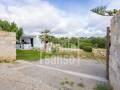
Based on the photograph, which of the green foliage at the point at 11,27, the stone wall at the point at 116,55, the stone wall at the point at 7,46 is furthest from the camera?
the green foliage at the point at 11,27

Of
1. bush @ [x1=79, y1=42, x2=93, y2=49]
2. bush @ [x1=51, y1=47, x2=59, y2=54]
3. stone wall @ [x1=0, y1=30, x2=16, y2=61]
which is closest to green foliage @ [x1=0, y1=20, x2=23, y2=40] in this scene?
bush @ [x1=51, y1=47, x2=59, y2=54]

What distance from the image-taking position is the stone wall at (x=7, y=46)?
12.6 meters

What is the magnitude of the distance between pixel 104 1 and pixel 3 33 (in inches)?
308

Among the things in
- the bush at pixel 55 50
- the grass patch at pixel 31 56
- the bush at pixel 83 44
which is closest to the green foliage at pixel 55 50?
the bush at pixel 55 50

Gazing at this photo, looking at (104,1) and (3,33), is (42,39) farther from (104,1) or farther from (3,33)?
(104,1)

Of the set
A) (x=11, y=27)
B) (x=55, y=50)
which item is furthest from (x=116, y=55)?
(x=11, y=27)

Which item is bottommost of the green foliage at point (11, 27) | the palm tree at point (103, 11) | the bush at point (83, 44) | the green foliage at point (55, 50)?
the green foliage at point (55, 50)

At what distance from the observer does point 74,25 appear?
1123 inches

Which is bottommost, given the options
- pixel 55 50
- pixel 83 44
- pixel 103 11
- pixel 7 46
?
pixel 55 50

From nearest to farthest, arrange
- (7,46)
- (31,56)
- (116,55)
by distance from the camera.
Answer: (116,55), (7,46), (31,56)

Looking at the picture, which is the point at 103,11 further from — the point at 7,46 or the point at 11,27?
the point at 11,27

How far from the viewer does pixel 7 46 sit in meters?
12.9

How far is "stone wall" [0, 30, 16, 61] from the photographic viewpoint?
12639mm

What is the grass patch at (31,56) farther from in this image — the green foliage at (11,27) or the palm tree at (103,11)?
the green foliage at (11,27)
